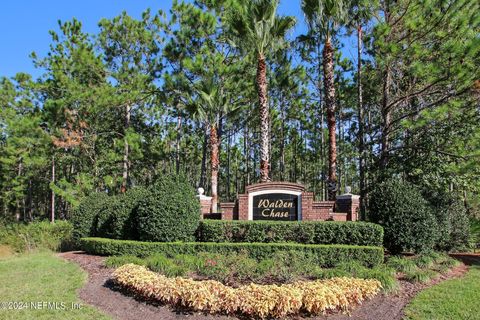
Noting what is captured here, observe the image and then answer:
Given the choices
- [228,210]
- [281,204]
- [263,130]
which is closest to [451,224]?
[281,204]

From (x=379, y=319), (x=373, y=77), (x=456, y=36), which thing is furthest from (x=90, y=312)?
(x=373, y=77)

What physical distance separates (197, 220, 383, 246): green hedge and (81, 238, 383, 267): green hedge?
490 millimetres

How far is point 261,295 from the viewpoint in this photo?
5.61 m

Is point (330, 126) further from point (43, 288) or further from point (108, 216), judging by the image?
point (43, 288)

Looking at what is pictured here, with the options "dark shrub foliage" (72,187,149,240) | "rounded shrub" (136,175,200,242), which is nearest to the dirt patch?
"dark shrub foliage" (72,187,149,240)

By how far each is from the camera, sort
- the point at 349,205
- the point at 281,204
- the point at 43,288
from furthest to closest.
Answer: the point at 349,205, the point at 281,204, the point at 43,288

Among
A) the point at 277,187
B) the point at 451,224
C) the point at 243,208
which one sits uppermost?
the point at 277,187

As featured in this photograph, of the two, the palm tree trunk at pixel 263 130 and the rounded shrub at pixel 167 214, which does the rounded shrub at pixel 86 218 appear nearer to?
the rounded shrub at pixel 167 214

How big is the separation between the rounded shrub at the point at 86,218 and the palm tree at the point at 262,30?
542cm

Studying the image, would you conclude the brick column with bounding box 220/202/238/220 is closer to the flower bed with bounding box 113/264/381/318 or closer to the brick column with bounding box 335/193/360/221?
the brick column with bounding box 335/193/360/221

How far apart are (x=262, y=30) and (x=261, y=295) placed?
10.1 m

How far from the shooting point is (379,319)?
559 centimetres

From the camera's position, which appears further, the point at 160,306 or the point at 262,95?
the point at 262,95

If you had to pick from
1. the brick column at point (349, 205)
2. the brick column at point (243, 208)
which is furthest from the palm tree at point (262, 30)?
the brick column at point (349, 205)
